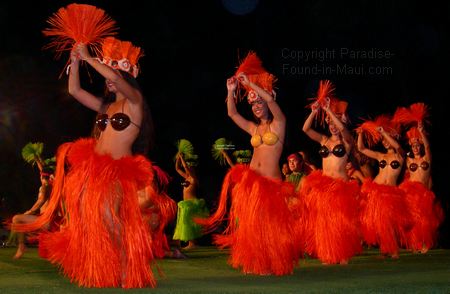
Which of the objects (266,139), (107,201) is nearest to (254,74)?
(266,139)

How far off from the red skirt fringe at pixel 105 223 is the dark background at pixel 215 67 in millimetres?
5453

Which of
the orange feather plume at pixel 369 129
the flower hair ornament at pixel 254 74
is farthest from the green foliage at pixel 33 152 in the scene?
the orange feather plume at pixel 369 129

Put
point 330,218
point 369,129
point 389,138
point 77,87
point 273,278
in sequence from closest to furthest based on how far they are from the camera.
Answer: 1. point 77,87
2. point 273,278
3. point 330,218
4. point 389,138
5. point 369,129

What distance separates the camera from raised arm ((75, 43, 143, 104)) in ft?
12.1

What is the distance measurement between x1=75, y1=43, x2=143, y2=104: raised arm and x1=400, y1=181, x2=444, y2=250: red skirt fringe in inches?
150

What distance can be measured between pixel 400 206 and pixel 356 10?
14.5 ft

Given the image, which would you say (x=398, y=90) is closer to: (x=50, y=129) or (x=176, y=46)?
(x=176, y=46)

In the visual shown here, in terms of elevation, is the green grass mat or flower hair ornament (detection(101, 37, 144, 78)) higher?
flower hair ornament (detection(101, 37, 144, 78))

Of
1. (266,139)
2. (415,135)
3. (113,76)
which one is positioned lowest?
(266,139)

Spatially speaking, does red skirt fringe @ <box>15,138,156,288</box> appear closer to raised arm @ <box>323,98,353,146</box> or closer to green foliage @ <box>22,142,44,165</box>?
raised arm @ <box>323,98,353,146</box>

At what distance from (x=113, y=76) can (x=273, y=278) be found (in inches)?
63.9

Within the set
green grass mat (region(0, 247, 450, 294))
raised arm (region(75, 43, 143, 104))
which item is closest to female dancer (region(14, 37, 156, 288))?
raised arm (region(75, 43, 143, 104))

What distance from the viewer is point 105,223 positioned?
3.72 metres

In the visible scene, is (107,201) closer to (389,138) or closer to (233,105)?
(233,105)
